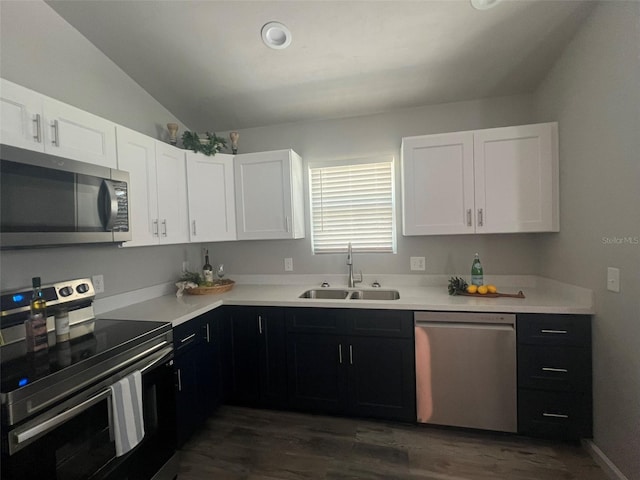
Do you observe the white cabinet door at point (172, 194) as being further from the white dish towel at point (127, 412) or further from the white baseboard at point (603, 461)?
the white baseboard at point (603, 461)

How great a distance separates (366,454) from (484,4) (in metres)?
2.81

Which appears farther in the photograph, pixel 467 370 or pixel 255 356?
pixel 255 356

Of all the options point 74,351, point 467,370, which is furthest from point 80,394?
point 467,370

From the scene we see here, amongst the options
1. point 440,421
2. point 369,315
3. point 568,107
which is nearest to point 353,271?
point 369,315

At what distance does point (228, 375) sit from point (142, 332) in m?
1.01

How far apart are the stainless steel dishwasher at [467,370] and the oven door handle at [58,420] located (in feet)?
5.92

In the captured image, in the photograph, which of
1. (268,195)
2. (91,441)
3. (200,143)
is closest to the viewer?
(91,441)

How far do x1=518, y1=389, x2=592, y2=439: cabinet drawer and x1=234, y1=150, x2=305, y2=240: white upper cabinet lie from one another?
208 centimetres

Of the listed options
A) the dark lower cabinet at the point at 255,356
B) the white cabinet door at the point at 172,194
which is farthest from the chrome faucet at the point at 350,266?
the white cabinet door at the point at 172,194

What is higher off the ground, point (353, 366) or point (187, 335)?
point (187, 335)

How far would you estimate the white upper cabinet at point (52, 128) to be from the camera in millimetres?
1330

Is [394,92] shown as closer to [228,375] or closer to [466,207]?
[466,207]

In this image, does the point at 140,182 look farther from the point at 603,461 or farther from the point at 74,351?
the point at 603,461

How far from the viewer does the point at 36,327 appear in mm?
1300
